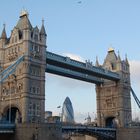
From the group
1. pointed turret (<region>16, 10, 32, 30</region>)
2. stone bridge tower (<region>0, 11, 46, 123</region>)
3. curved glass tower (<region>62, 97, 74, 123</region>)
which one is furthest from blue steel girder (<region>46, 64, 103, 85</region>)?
curved glass tower (<region>62, 97, 74, 123</region>)

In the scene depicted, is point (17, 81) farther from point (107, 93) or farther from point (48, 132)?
point (107, 93)

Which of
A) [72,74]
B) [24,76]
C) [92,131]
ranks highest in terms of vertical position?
[72,74]

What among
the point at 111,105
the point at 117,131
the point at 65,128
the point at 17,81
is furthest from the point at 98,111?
the point at 17,81

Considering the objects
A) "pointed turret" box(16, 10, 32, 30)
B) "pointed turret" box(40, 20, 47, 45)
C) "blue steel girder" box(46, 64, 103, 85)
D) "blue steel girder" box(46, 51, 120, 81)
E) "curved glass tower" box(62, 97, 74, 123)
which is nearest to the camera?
"pointed turret" box(16, 10, 32, 30)

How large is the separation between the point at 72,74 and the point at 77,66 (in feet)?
12.1

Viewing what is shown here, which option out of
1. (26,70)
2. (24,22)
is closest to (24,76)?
(26,70)

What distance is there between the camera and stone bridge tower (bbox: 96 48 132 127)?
94.2 meters

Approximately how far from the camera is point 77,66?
82.6 meters

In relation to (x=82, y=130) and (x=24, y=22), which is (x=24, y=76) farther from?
(x=82, y=130)

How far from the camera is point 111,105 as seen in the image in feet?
316

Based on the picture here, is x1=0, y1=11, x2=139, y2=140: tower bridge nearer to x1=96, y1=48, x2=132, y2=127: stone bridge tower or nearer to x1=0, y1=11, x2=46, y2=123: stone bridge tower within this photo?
x1=0, y1=11, x2=46, y2=123: stone bridge tower

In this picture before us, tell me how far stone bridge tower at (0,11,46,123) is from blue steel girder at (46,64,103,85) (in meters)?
7.13

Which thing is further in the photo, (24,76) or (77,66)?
(77,66)

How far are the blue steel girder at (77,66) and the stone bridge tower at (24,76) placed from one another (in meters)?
4.38
